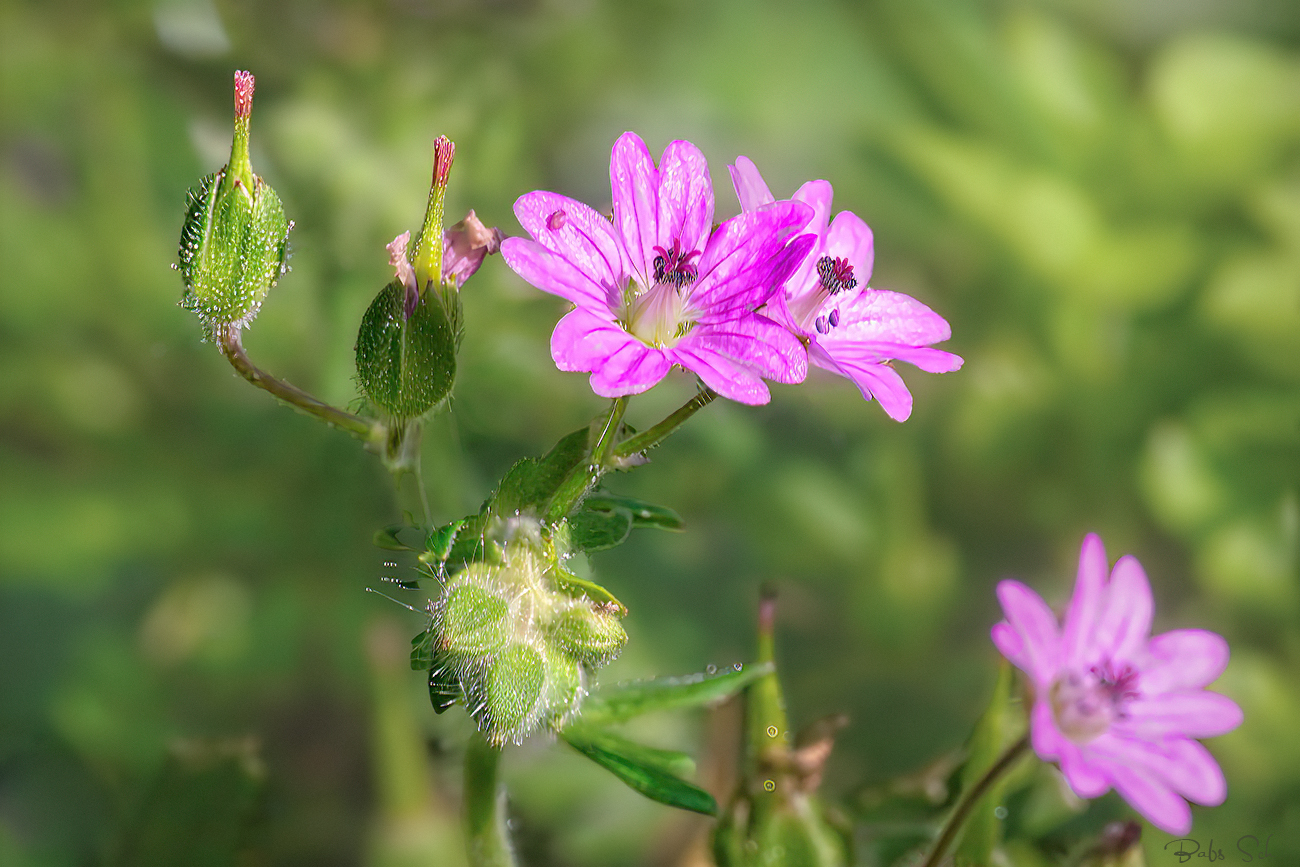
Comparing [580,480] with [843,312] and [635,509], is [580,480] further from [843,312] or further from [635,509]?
[843,312]

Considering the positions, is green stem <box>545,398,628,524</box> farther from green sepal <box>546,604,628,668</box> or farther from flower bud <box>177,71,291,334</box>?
flower bud <box>177,71,291,334</box>

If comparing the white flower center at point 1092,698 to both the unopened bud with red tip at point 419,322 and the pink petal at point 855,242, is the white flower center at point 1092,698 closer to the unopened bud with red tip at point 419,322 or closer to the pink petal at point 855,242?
the pink petal at point 855,242

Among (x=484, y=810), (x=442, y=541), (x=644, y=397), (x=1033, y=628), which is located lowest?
(x=484, y=810)

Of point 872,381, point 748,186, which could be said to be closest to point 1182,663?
point 872,381

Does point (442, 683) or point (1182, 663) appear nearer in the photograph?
point (442, 683)

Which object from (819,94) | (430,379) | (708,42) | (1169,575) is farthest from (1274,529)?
(430,379)

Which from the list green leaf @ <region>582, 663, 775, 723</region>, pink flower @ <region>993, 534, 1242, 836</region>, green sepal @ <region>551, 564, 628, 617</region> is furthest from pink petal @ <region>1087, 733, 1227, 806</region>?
green sepal @ <region>551, 564, 628, 617</region>

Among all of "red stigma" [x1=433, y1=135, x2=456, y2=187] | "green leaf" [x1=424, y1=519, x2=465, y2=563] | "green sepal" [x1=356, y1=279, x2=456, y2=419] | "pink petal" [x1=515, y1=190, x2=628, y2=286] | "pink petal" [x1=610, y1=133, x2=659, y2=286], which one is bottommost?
"green leaf" [x1=424, y1=519, x2=465, y2=563]
